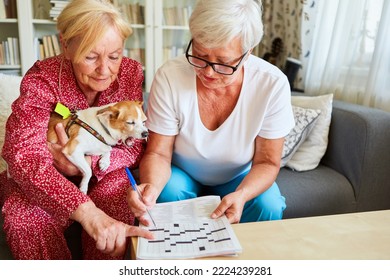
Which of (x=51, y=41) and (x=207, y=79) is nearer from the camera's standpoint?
(x=207, y=79)

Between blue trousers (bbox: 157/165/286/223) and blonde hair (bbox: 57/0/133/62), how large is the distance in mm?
517

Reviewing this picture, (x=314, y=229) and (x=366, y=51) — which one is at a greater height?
(x=366, y=51)

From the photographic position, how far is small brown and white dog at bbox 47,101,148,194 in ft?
3.59

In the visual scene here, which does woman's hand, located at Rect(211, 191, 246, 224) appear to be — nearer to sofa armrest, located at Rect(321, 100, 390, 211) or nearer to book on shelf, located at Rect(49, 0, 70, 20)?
sofa armrest, located at Rect(321, 100, 390, 211)

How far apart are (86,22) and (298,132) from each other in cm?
110

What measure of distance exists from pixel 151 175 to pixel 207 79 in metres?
0.35

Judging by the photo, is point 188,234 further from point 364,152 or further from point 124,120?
point 364,152

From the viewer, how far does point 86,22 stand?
40.3 inches

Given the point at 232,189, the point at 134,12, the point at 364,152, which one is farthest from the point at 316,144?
the point at 134,12

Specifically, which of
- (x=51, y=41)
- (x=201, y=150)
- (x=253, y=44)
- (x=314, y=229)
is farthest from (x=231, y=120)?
(x=51, y=41)

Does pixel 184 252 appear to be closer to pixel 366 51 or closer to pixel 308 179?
pixel 308 179

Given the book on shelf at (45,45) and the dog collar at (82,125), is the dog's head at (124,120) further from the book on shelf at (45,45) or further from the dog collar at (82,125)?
the book on shelf at (45,45)

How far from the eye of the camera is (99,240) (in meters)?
0.89
